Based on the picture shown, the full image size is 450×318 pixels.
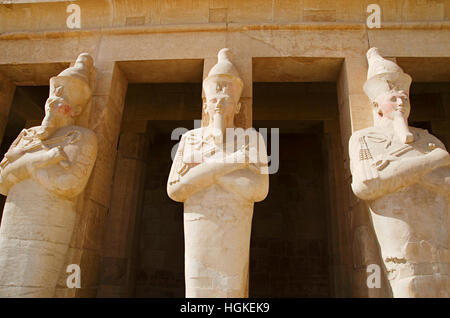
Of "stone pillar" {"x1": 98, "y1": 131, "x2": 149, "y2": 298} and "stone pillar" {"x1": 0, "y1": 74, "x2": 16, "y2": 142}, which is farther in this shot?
"stone pillar" {"x1": 98, "y1": 131, "x2": 149, "y2": 298}

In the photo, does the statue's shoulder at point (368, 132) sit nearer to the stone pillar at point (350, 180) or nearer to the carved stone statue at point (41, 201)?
the stone pillar at point (350, 180)

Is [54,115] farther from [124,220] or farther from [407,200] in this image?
[407,200]

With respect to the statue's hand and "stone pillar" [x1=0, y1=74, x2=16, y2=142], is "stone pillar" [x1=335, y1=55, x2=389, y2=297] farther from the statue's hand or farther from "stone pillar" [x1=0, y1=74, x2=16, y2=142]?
"stone pillar" [x1=0, y1=74, x2=16, y2=142]

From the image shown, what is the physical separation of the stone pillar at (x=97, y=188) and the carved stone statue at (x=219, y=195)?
1173 millimetres

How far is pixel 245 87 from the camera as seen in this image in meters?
3.70

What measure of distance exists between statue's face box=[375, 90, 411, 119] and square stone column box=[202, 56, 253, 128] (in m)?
1.37

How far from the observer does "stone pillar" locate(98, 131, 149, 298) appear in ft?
16.6

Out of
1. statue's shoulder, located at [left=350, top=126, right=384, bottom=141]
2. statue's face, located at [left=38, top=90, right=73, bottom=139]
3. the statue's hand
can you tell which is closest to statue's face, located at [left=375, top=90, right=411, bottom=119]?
statue's shoulder, located at [left=350, top=126, right=384, bottom=141]

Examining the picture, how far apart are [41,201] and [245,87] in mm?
2473

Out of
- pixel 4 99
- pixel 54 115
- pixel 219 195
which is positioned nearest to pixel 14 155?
pixel 54 115

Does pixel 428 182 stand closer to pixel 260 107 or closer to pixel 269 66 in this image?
pixel 269 66

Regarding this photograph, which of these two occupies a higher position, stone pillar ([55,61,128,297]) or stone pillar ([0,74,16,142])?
stone pillar ([0,74,16,142])

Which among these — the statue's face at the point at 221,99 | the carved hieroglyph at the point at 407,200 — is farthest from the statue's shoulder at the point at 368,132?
the statue's face at the point at 221,99
